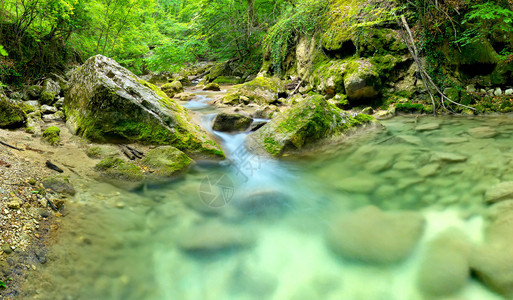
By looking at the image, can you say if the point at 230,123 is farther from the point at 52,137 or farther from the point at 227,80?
the point at 227,80

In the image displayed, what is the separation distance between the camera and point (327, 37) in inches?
353

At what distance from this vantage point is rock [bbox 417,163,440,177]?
132 inches

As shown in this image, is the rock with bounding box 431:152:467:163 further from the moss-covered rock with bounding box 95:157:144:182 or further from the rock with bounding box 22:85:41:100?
the rock with bounding box 22:85:41:100

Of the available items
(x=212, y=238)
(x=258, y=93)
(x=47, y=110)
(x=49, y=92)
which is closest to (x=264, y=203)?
(x=212, y=238)

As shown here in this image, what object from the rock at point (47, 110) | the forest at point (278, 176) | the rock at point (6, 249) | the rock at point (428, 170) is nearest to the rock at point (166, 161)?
the forest at point (278, 176)

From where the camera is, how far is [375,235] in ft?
7.81

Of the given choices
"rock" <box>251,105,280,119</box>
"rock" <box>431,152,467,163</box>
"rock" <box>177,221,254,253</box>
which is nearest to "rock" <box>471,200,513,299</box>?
"rock" <box>431,152,467,163</box>

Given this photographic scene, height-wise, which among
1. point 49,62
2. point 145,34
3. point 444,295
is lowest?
point 444,295

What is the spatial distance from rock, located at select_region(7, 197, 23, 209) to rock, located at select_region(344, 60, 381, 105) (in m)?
7.40

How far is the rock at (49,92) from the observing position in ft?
20.9

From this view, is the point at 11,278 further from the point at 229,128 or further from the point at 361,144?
the point at 361,144

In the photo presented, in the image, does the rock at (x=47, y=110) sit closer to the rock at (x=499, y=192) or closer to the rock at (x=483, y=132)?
the rock at (x=499, y=192)

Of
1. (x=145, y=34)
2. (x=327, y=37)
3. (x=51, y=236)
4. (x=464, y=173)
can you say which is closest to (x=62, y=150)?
(x=51, y=236)

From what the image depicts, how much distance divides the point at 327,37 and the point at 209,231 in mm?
8582
